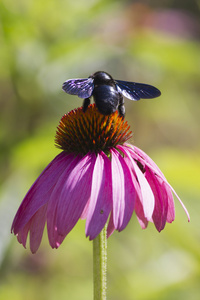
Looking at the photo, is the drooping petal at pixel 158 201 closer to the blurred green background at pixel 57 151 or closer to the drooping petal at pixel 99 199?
the drooping petal at pixel 99 199

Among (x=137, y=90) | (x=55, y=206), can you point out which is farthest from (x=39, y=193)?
(x=137, y=90)

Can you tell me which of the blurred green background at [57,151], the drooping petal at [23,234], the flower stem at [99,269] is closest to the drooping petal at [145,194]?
the flower stem at [99,269]

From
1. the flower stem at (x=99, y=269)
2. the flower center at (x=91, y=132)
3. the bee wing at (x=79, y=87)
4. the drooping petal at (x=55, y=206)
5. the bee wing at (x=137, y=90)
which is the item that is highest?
the bee wing at (x=137, y=90)

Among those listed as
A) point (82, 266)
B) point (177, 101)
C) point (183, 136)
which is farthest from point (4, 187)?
point (183, 136)

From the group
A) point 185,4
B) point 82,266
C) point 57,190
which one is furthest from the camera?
point 185,4

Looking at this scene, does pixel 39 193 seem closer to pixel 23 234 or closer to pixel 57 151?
pixel 23 234

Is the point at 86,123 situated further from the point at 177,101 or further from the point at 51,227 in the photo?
the point at 177,101
